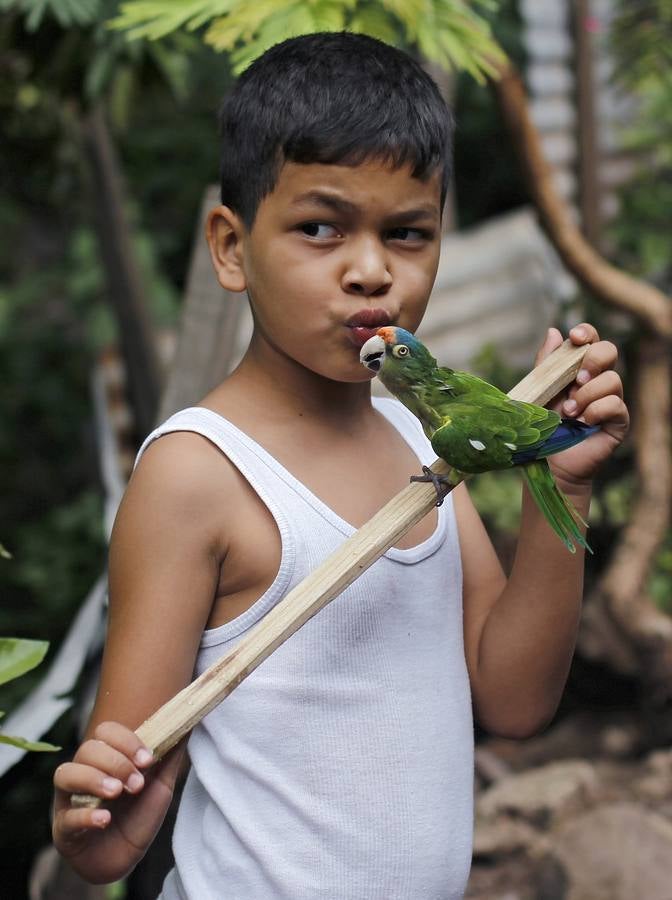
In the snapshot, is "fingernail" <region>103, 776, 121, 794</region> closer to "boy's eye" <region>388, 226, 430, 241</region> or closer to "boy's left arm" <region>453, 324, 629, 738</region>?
"boy's left arm" <region>453, 324, 629, 738</region>

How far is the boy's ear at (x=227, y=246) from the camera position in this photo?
5.25 ft

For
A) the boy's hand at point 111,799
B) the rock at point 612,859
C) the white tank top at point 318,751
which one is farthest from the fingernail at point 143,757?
the rock at point 612,859

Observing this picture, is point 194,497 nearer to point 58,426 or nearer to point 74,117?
point 74,117

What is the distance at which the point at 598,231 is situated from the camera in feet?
21.7

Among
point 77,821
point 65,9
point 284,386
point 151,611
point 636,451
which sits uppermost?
point 65,9

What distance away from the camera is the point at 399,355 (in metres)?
1.37

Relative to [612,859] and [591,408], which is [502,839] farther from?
[591,408]

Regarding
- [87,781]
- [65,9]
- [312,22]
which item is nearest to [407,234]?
[312,22]

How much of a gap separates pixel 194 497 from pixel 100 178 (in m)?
3.36

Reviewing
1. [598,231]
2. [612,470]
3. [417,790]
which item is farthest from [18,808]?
[598,231]

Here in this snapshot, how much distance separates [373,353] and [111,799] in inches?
25.3

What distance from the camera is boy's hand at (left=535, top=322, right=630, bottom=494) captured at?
1.54 meters

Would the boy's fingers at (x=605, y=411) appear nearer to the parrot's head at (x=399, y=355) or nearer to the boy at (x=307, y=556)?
the boy at (x=307, y=556)

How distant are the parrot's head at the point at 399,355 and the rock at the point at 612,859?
2.36m
